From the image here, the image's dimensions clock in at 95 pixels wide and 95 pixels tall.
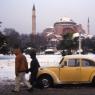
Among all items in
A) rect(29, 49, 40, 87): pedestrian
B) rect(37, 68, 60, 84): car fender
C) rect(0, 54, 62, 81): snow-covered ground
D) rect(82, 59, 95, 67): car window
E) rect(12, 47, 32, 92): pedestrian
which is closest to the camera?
rect(12, 47, 32, 92): pedestrian

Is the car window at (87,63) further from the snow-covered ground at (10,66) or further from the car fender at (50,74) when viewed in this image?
the snow-covered ground at (10,66)

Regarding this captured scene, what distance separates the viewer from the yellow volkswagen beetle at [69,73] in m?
16.8

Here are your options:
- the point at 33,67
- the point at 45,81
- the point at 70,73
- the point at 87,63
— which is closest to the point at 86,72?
the point at 87,63

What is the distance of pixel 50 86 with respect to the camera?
17.2 meters

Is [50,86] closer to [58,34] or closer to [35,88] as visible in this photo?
[35,88]

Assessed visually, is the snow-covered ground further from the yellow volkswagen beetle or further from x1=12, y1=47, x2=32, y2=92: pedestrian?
x1=12, y1=47, x2=32, y2=92: pedestrian

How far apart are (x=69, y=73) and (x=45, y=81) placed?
1089 millimetres

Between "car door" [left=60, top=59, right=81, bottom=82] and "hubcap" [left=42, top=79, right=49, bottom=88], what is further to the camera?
"hubcap" [left=42, top=79, right=49, bottom=88]

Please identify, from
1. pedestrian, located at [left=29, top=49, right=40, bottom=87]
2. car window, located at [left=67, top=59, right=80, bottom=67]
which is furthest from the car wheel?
car window, located at [left=67, top=59, right=80, bottom=67]

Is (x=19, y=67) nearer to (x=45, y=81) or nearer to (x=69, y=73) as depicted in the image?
(x=45, y=81)

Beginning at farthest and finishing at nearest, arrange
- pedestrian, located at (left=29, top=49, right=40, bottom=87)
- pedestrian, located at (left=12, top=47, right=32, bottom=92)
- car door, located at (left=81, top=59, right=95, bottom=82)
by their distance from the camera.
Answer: car door, located at (left=81, top=59, right=95, bottom=82) → pedestrian, located at (left=29, top=49, right=40, bottom=87) → pedestrian, located at (left=12, top=47, right=32, bottom=92)

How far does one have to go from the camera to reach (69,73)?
16891mm

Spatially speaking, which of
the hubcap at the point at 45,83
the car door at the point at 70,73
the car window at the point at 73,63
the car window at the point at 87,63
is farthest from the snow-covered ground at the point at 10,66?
the car window at the point at 87,63

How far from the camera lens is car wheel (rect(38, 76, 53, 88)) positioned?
17.0 m
